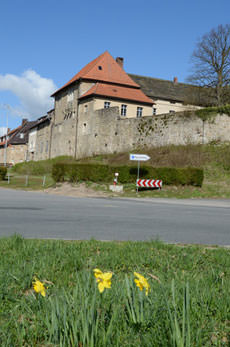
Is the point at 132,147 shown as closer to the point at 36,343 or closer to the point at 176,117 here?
the point at 176,117

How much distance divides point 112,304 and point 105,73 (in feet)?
171

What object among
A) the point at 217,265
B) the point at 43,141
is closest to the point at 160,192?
the point at 217,265

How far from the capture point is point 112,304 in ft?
8.13

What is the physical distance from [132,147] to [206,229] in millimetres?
33658

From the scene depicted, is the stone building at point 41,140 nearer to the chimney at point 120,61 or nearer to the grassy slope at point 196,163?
the chimney at point 120,61

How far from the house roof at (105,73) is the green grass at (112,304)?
4821 cm

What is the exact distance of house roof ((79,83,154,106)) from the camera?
4872 centimetres

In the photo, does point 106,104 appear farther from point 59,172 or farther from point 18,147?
point 18,147

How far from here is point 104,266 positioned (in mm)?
4312

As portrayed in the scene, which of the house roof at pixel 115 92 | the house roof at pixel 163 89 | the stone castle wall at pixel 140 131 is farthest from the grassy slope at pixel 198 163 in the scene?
the house roof at pixel 163 89

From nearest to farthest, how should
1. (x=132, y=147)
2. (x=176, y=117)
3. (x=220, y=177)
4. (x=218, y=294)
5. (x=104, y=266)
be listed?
(x=218, y=294)
(x=104, y=266)
(x=220, y=177)
(x=176, y=117)
(x=132, y=147)

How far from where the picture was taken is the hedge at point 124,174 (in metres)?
26.2

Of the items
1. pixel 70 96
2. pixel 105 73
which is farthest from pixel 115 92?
pixel 70 96

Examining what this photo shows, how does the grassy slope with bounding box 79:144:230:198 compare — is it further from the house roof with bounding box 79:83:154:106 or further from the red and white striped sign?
the house roof with bounding box 79:83:154:106
